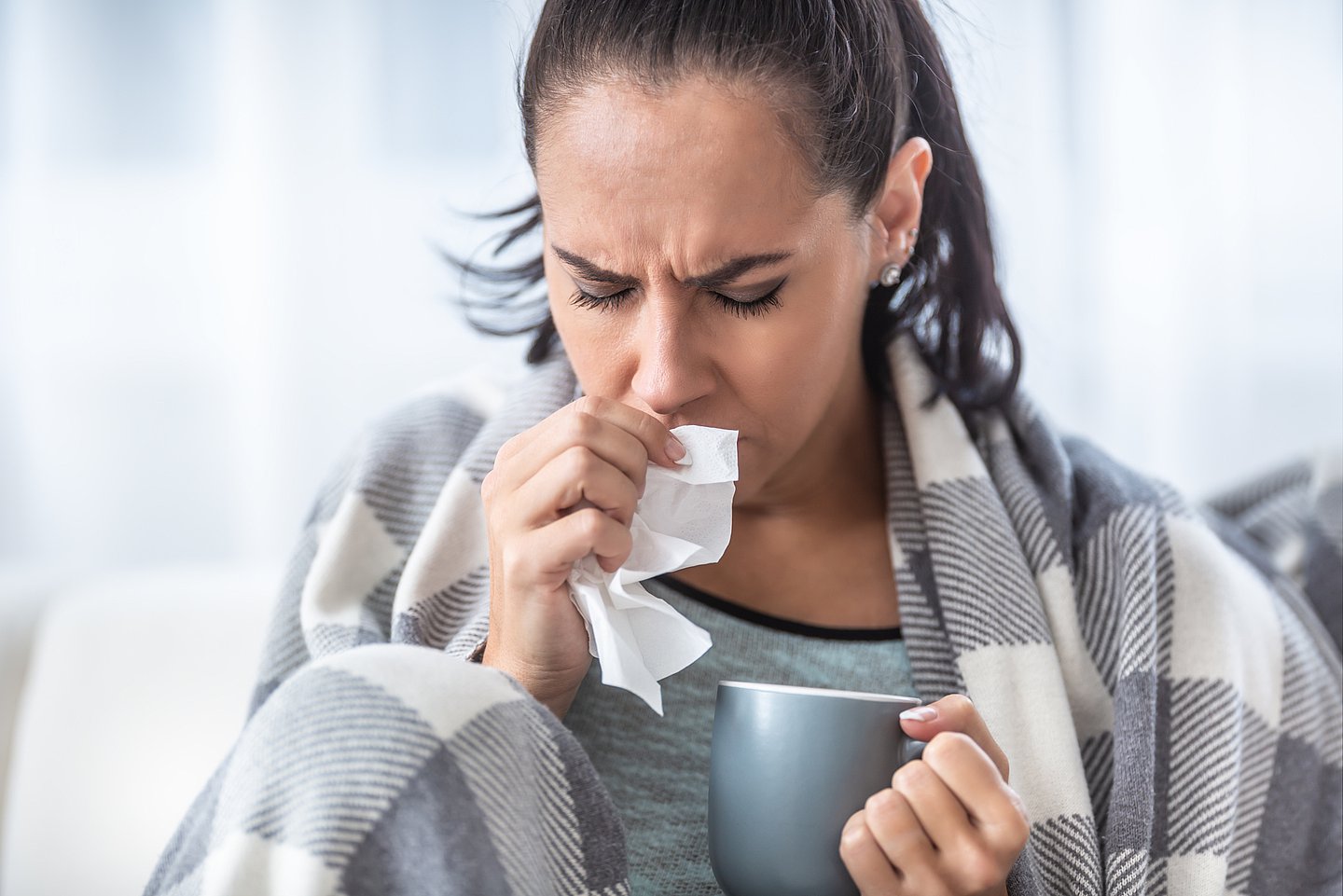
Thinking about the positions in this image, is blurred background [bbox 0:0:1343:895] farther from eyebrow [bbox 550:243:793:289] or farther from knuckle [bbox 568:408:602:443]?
knuckle [bbox 568:408:602:443]

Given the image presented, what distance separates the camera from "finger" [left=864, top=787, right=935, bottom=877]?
0.74 meters

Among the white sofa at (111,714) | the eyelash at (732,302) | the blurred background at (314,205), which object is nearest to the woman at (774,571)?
the eyelash at (732,302)

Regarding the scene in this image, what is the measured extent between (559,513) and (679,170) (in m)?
0.26

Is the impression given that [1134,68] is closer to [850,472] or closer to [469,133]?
[469,133]

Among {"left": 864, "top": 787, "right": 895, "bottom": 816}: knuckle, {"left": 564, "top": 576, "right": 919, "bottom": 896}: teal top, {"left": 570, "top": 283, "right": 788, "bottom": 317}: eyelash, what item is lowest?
{"left": 564, "top": 576, "right": 919, "bottom": 896}: teal top

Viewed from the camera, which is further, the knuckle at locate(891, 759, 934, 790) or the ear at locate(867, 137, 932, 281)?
the ear at locate(867, 137, 932, 281)

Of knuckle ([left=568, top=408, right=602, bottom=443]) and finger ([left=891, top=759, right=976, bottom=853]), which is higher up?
knuckle ([left=568, top=408, right=602, bottom=443])

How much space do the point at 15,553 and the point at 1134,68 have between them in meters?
2.17

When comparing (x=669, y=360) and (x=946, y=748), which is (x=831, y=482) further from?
(x=946, y=748)

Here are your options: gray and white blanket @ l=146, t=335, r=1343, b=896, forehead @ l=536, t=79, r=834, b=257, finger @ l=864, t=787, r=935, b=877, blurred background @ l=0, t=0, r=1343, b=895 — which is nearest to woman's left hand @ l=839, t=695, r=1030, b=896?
finger @ l=864, t=787, r=935, b=877

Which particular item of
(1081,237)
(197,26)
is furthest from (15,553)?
(1081,237)

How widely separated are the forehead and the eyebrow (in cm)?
1

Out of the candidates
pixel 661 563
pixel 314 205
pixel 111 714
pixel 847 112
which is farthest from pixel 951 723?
pixel 314 205

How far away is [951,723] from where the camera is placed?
0.79 meters
